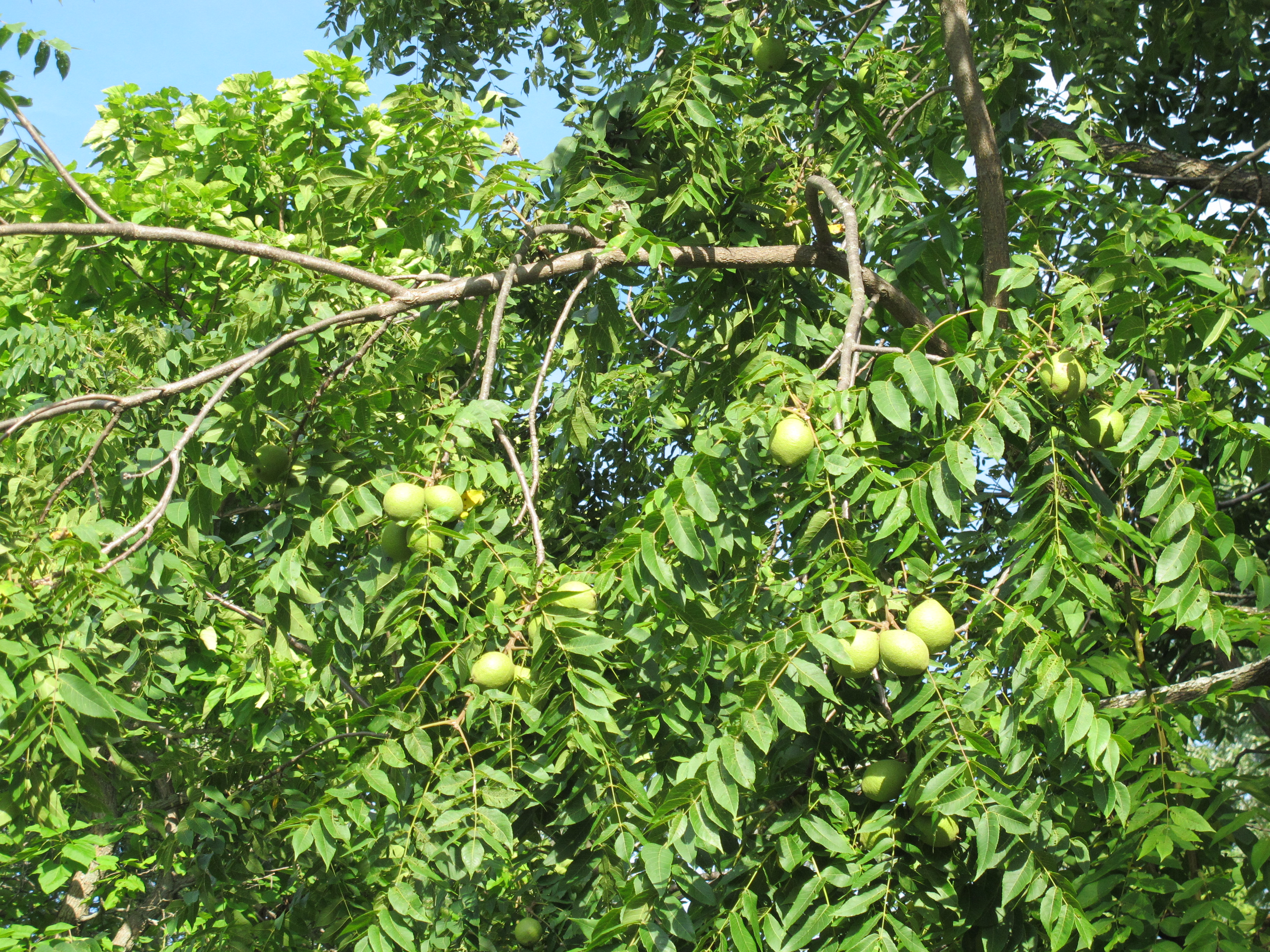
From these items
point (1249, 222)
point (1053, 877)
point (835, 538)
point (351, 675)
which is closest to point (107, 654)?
point (351, 675)

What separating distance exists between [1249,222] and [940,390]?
3.50 meters

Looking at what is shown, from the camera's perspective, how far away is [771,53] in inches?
122

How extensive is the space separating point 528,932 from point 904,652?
2.22 m

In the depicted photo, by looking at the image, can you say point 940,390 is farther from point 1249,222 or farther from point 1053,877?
point 1249,222

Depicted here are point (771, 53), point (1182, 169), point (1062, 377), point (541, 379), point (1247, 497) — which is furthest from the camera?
point (1182, 169)

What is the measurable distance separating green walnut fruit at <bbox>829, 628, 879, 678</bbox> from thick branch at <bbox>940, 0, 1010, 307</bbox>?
128cm

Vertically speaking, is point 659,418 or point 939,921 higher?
point 659,418

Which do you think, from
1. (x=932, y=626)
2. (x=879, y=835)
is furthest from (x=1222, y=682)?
(x=932, y=626)

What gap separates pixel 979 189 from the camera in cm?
303

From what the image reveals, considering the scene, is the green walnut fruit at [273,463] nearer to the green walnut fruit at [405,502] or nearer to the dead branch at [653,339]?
the green walnut fruit at [405,502]

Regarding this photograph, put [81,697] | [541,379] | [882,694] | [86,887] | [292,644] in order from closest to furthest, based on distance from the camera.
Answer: [81,697], [882,694], [541,379], [292,644], [86,887]

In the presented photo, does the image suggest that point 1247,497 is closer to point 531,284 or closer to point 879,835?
point 879,835

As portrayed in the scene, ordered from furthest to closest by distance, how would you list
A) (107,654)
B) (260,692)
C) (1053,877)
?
(260,692) → (107,654) → (1053,877)

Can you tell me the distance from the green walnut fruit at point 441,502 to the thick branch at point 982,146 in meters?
1.60
